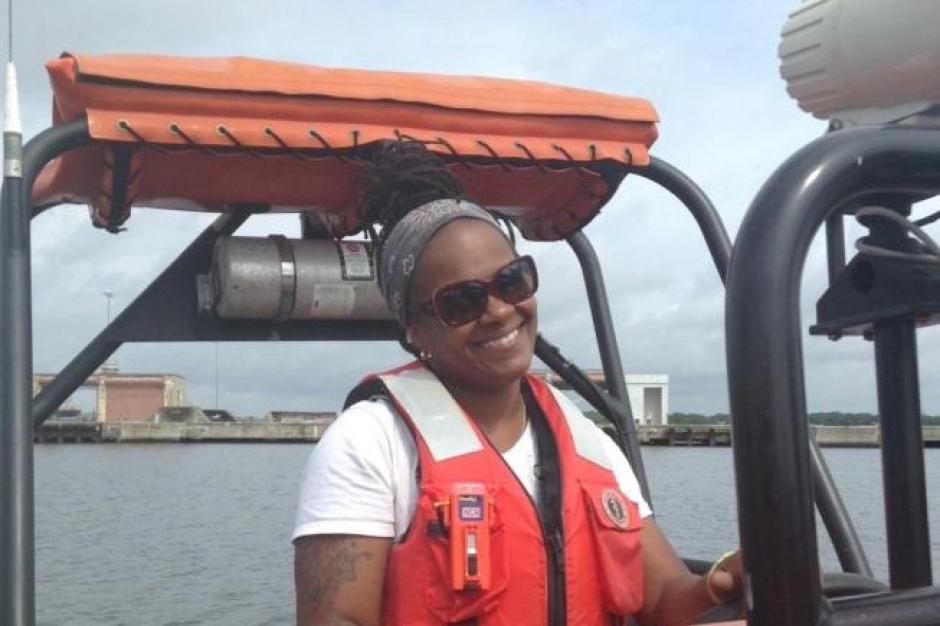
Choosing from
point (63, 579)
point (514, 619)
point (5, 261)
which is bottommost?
point (63, 579)

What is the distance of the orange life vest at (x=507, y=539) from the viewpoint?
6.12 feet

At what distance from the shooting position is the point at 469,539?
6.08ft

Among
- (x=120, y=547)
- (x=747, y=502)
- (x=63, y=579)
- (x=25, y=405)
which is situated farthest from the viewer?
(x=120, y=547)

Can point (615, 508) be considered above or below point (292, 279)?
below

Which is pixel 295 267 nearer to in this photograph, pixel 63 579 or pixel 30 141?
pixel 30 141

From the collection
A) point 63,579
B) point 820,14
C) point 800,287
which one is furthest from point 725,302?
point 63,579

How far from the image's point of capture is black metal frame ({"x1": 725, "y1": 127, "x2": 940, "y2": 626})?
1.06 meters

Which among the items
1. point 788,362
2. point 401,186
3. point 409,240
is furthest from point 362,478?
point 788,362

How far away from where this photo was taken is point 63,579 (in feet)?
43.4

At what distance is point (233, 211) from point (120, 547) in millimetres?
13563

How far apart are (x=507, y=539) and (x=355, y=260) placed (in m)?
1.61

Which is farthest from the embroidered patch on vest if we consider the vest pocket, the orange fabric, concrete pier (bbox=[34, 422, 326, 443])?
concrete pier (bbox=[34, 422, 326, 443])

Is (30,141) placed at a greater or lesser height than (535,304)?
greater

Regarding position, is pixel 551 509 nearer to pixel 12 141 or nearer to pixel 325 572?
pixel 325 572
